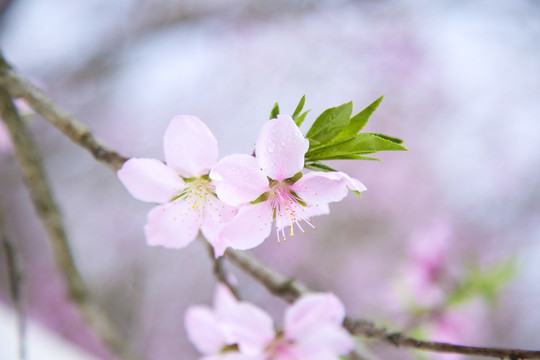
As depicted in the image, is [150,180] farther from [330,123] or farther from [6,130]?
[6,130]

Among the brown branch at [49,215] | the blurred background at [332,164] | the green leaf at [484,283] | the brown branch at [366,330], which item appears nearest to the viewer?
the brown branch at [366,330]

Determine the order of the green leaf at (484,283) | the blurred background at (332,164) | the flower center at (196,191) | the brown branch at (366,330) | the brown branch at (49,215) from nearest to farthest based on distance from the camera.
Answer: the brown branch at (366,330) → the flower center at (196,191) → the brown branch at (49,215) → the green leaf at (484,283) → the blurred background at (332,164)

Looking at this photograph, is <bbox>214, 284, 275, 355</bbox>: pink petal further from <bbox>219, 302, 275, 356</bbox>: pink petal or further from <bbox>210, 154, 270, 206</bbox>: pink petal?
<bbox>210, 154, 270, 206</bbox>: pink petal

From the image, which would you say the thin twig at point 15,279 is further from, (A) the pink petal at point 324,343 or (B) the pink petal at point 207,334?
(A) the pink petal at point 324,343

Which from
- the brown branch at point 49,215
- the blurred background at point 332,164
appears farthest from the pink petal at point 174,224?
the blurred background at point 332,164

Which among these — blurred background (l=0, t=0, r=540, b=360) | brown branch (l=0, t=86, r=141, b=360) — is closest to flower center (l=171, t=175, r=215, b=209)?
brown branch (l=0, t=86, r=141, b=360)

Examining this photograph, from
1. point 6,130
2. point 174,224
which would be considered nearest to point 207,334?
point 174,224

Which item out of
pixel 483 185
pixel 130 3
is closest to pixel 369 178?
pixel 483 185
